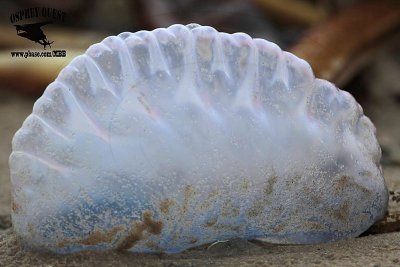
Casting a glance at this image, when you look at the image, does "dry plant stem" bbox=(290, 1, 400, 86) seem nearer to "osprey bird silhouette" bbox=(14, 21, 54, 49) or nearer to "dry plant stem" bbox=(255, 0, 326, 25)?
"dry plant stem" bbox=(255, 0, 326, 25)

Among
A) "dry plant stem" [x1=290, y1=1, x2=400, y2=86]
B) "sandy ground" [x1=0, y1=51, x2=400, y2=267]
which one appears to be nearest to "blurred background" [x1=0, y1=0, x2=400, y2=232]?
"dry plant stem" [x1=290, y1=1, x2=400, y2=86]

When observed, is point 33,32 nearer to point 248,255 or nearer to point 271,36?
point 271,36

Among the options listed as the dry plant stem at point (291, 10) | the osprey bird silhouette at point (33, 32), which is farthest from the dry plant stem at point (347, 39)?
the osprey bird silhouette at point (33, 32)

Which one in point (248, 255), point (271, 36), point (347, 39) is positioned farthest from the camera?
point (271, 36)

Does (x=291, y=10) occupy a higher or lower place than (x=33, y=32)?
higher

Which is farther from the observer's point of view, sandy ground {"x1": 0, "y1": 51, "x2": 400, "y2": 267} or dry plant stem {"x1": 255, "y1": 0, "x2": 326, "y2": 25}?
dry plant stem {"x1": 255, "y1": 0, "x2": 326, "y2": 25}

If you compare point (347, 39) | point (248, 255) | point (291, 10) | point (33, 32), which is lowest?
point (248, 255)

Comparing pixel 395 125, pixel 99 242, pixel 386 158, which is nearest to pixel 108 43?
pixel 99 242

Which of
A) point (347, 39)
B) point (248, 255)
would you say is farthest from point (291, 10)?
point (248, 255)
